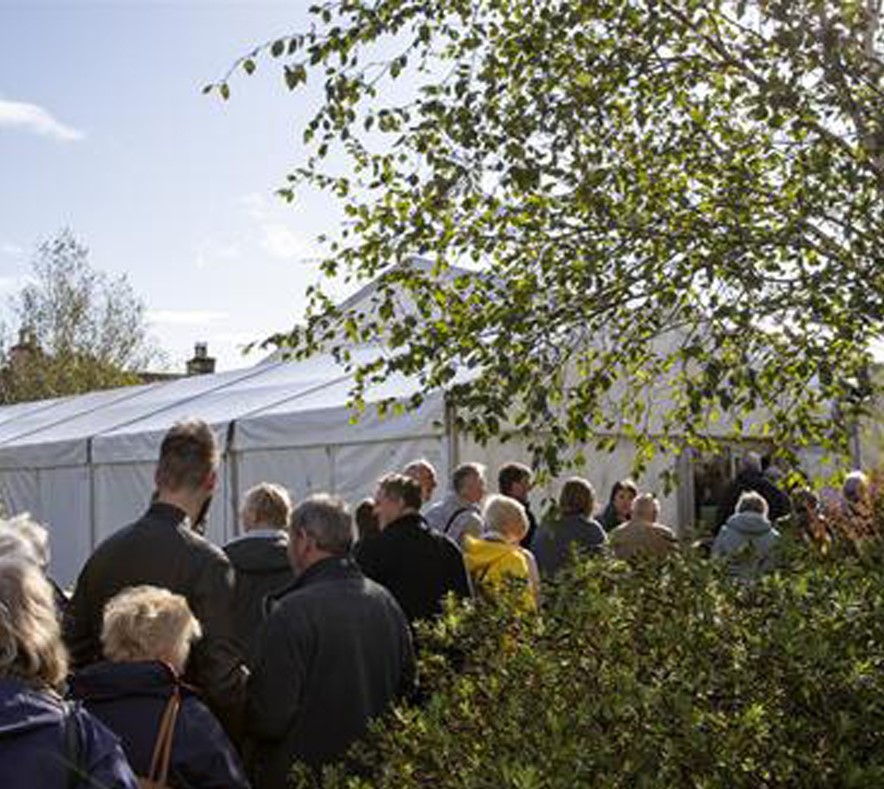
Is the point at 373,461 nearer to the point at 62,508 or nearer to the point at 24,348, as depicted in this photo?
the point at 62,508

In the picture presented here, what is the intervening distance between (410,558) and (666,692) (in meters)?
3.21

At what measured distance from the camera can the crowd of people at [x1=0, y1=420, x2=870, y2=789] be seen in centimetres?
264

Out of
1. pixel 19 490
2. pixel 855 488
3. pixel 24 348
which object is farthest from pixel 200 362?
pixel 855 488

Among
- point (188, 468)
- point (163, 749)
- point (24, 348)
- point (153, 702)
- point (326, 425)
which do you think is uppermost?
point (24, 348)

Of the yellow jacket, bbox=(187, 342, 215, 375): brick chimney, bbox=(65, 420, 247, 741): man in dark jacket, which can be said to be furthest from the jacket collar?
bbox=(187, 342, 215, 375): brick chimney

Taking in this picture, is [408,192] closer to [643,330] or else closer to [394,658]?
[643,330]

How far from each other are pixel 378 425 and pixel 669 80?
6596mm

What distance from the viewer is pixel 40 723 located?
2.50 metres

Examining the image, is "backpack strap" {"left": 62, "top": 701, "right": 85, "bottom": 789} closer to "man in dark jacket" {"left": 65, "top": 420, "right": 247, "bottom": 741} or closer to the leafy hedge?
the leafy hedge

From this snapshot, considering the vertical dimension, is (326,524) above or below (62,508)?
above

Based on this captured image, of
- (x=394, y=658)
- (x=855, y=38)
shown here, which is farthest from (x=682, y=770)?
(x=855, y=38)

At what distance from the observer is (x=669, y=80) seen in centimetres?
540

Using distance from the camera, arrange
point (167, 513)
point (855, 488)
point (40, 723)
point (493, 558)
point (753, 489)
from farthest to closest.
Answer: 1. point (753, 489)
2. point (855, 488)
3. point (493, 558)
4. point (167, 513)
5. point (40, 723)

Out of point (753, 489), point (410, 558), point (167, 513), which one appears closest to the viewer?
point (167, 513)
